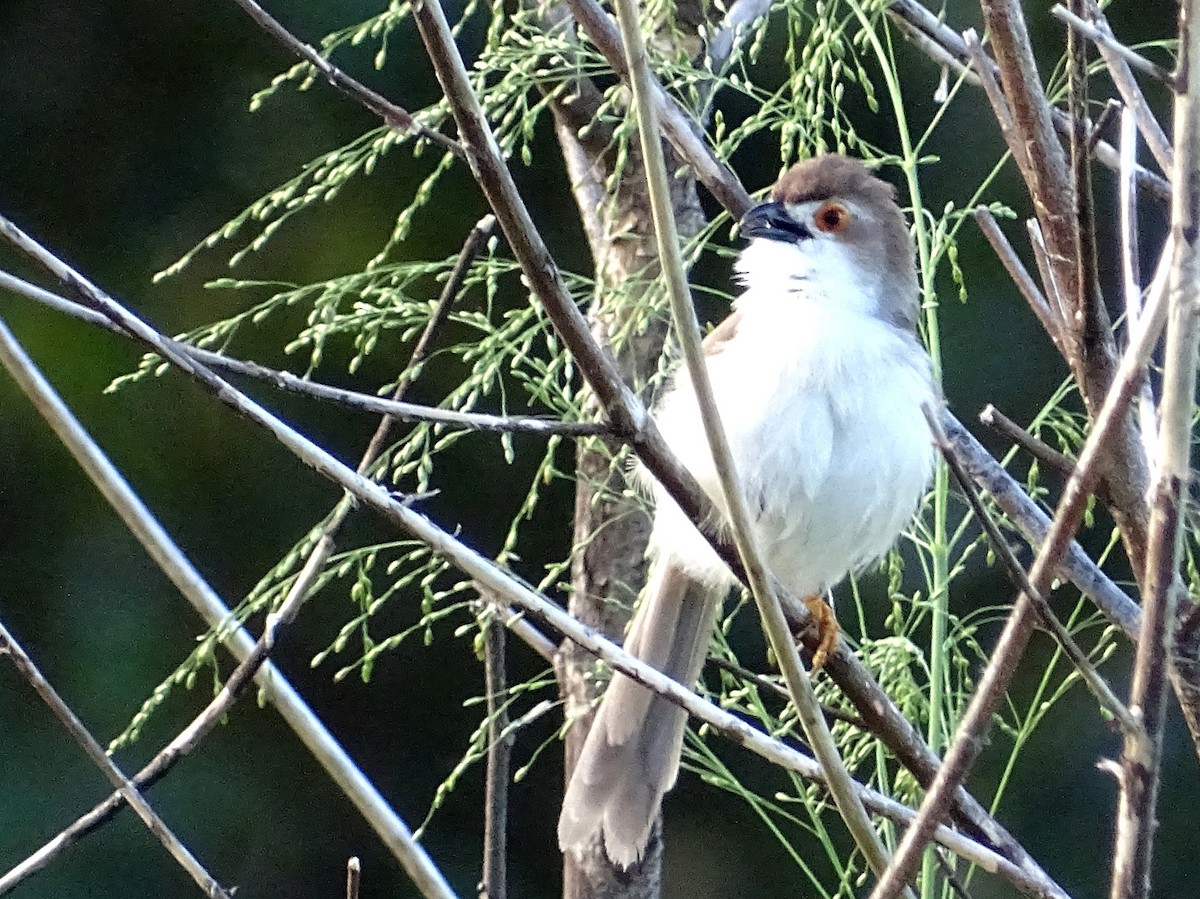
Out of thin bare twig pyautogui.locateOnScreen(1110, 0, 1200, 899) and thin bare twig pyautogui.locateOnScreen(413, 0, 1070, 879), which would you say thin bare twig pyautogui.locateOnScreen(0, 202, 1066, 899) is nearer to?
thin bare twig pyautogui.locateOnScreen(413, 0, 1070, 879)

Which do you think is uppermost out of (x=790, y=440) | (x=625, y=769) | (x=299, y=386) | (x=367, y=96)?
(x=367, y=96)

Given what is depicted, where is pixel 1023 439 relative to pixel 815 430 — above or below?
above

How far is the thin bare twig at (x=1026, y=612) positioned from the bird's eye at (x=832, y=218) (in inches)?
64.4

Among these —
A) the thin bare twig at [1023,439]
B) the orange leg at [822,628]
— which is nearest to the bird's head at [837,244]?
the orange leg at [822,628]

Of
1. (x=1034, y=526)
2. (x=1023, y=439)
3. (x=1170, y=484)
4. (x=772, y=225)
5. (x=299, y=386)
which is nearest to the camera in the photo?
(x=1170, y=484)

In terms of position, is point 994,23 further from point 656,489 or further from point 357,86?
point 656,489

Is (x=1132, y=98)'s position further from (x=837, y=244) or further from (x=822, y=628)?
(x=837, y=244)

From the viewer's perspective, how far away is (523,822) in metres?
4.09

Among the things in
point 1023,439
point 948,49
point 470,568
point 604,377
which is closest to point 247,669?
point 470,568

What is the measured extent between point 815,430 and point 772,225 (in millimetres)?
324

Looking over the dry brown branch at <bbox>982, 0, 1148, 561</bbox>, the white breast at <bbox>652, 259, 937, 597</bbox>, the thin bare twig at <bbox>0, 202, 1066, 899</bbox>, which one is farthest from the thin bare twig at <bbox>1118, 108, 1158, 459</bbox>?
the white breast at <bbox>652, 259, 937, 597</bbox>

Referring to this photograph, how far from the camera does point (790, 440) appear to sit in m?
2.29

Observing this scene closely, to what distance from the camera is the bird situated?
2215mm

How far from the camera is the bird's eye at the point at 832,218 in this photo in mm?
2545
